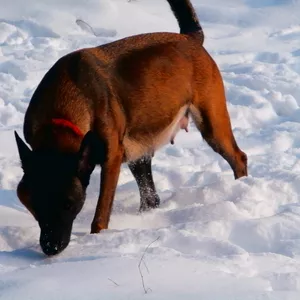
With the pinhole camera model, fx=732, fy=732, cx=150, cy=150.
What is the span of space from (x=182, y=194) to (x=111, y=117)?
101 centimetres

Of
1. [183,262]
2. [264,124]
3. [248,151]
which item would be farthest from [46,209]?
[264,124]

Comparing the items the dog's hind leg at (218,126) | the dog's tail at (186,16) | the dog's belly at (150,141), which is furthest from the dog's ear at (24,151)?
the dog's tail at (186,16)

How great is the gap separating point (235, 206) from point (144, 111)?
3.53 feet

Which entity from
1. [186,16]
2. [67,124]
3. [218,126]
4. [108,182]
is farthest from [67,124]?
[186,16]

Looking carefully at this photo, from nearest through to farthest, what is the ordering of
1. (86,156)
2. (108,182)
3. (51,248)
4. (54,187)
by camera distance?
(51,248) < (54,187) < (86,156) < (108,182)

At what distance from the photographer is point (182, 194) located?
572cm

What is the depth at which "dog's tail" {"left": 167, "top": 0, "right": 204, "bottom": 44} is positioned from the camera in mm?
6102

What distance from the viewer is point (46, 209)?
13.6ft

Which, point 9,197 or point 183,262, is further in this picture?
point 9,197

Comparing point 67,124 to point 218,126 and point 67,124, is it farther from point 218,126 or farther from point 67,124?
point 218,126

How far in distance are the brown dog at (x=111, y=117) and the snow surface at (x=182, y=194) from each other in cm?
24

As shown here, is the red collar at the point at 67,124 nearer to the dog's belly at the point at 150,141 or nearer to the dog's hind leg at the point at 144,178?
the dog's belly at the point at 150,141

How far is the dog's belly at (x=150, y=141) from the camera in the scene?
5.47 m

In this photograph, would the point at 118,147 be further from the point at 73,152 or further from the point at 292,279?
the point at 292,279
